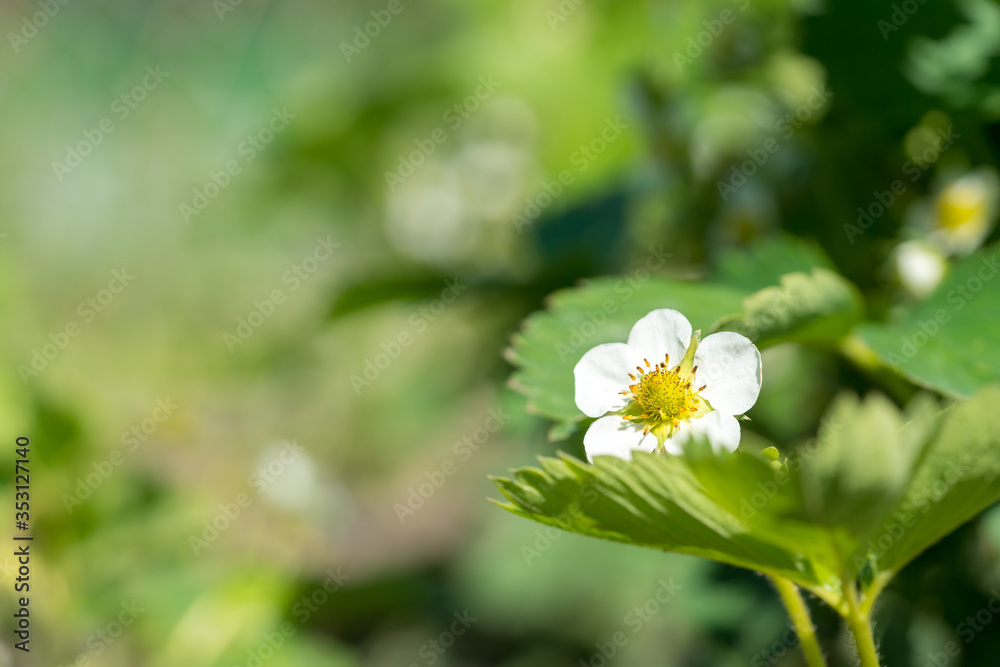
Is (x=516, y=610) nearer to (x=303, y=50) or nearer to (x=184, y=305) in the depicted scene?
(x=184, y=305)

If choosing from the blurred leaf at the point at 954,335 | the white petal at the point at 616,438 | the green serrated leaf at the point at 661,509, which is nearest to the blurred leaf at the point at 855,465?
the green serrated leaf at the point at 661,509

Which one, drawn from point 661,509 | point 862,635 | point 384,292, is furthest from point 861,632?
point 384,292

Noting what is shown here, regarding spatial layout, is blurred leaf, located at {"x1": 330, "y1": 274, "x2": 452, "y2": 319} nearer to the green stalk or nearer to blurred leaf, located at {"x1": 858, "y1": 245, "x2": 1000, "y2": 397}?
blurred leaf, located at {"x1": 858, "y1": 245, "x2": 1000, "y2": 397}

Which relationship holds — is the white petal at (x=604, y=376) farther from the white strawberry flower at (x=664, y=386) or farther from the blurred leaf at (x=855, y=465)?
the blurred leaf at (x=855, y=465)

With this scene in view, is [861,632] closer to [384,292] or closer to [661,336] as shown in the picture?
[661,336]


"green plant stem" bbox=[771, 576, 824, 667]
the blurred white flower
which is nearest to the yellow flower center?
"green plant stem" bbox=[771, 576, 824, 667]

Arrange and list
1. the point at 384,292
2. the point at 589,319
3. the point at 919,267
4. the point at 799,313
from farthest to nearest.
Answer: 1. the point at 384,292
2. the point at 919,267
3. the point at 589,319
4. the point at 799,313

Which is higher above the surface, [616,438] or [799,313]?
[799,313]
